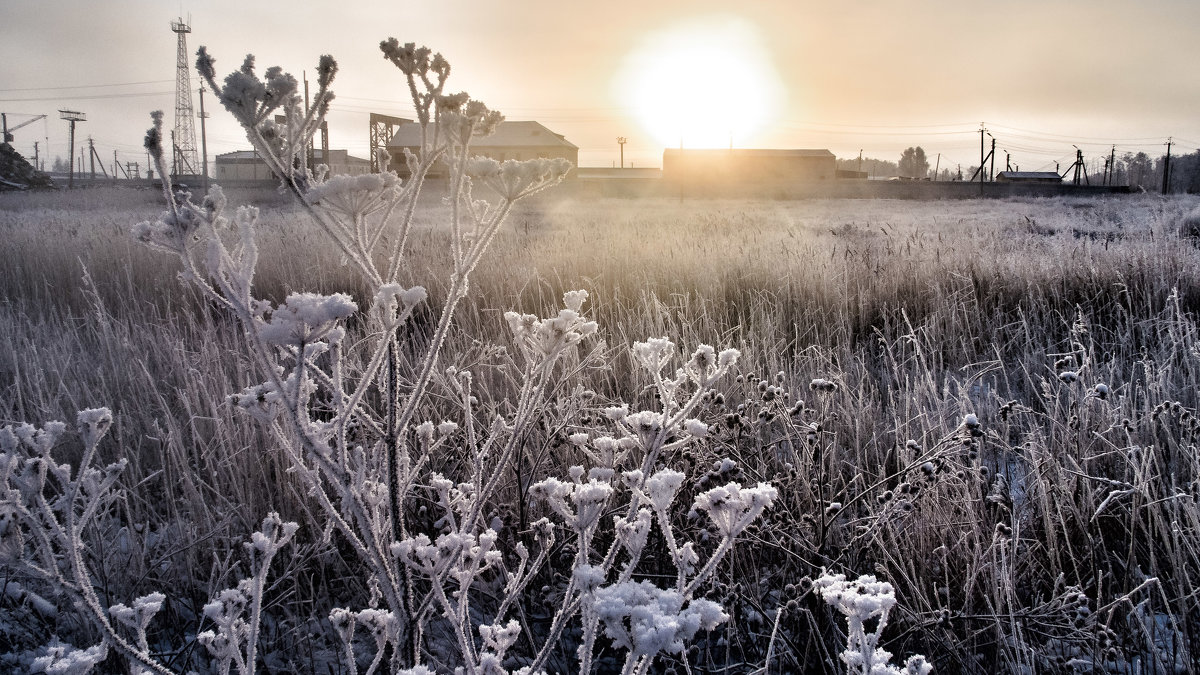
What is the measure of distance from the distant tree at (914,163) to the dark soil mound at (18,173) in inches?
3831

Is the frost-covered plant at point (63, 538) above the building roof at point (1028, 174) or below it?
below

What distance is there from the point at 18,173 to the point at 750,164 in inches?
1886

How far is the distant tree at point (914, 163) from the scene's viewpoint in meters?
101

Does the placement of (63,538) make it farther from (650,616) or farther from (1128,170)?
(1128,170)

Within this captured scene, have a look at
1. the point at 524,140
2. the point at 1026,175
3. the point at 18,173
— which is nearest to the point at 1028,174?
the point at 1026,175

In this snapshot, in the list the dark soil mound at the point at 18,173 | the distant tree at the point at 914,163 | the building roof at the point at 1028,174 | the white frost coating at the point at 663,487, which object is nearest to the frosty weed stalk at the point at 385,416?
the white frost coating at the point at 663,487

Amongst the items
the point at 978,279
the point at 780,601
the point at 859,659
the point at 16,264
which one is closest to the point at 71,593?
the point at 859,659

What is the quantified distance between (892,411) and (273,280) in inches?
232

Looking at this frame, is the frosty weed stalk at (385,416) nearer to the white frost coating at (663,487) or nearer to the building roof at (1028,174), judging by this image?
the white frost coating at (663,487)

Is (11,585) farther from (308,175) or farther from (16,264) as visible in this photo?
(16,264)

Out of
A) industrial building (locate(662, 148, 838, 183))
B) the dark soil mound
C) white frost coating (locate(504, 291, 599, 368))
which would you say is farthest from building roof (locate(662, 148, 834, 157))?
Result: white frost coating (locate(504, 291, 599, 368))

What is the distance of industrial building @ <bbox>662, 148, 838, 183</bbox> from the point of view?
5400 centimetres

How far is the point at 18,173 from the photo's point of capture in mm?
39969

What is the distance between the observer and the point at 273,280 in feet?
22.2
